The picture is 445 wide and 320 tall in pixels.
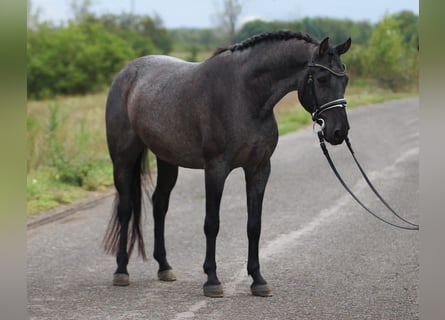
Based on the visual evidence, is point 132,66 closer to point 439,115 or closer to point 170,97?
point 170,97

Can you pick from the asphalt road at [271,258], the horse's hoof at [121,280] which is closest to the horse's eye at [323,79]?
the asphalt road at [271,258]

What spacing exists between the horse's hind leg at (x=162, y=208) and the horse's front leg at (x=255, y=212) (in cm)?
82

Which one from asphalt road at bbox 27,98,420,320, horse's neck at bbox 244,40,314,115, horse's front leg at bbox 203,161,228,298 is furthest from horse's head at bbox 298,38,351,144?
asphalt road at bbox 27,98,420,320

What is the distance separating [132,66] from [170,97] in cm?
73

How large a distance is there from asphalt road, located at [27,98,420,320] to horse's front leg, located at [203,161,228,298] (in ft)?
0.32

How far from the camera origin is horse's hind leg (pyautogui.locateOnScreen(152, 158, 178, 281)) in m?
5.71

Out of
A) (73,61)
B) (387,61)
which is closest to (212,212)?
(387,61)

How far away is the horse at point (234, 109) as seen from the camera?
4.60 meters

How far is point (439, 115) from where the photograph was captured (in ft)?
7.67

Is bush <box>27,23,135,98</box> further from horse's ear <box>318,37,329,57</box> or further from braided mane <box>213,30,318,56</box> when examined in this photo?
horse's ear <box>318,37,329,57</box>

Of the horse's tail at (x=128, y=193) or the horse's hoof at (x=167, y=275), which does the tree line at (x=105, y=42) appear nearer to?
the horse's tail at (x=128, y=193)

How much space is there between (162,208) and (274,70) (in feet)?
5.22

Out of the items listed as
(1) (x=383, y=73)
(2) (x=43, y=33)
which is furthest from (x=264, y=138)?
(2) (x=43, y=33)

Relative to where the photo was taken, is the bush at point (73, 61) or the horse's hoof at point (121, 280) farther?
the bush at point (73, 61)
